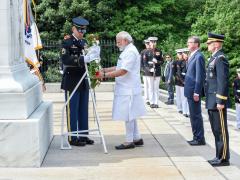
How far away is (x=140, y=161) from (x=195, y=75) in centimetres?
256

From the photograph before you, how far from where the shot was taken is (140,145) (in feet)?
32.4

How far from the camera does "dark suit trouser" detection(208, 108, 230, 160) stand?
853cm

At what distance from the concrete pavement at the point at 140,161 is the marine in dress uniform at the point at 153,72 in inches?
182

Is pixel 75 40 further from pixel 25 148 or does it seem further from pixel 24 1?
pixel 25 148

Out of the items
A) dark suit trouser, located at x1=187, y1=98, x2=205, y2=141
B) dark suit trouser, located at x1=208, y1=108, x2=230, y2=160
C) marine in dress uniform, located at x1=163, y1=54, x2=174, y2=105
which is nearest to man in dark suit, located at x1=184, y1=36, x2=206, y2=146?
dark suit trouser, located at x1=187, y1=98, x2=205, y2=141

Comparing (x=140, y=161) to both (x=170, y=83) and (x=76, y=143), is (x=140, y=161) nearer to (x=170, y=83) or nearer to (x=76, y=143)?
(x=76, y=143)

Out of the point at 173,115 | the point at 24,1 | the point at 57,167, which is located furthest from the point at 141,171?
the point at 173,115

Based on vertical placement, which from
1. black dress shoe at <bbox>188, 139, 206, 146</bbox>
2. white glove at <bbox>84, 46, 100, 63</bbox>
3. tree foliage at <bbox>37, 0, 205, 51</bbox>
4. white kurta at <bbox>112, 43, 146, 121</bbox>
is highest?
tree foliage at <bbox>37, 0, 205, 51</bbox>

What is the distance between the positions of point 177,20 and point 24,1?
27.9m

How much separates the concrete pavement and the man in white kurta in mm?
460

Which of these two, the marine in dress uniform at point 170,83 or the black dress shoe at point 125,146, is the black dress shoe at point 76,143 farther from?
the marine in dress uniform at point 170,83

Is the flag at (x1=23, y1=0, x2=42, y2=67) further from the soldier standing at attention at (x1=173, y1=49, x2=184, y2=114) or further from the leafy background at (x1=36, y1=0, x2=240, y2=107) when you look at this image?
the leafy background at (x1=36, y1=0, x2=240, y2=107)

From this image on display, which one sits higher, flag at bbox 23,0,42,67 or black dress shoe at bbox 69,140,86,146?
flag at bbox 23,0,42,67

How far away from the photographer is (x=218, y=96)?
8406mm
